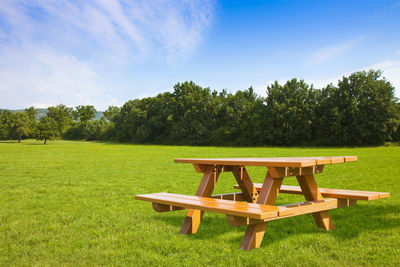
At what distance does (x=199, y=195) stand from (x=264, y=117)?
5391cm

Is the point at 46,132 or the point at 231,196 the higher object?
the point at 46,132

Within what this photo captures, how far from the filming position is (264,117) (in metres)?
57.2

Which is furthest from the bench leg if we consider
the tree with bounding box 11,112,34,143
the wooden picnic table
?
the tree with bounding box 11,112,34,143

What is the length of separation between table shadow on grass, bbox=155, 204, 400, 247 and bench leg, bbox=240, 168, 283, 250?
1.16 ft

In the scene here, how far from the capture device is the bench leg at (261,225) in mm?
3855

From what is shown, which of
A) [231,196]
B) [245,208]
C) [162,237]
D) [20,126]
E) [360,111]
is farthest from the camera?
[20,126]

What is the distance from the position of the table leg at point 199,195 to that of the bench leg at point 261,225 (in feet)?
3.22

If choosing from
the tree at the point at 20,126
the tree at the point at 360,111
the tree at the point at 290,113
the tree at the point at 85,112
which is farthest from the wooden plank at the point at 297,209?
the tree at the point at 85,112

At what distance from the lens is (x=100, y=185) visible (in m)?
9.96

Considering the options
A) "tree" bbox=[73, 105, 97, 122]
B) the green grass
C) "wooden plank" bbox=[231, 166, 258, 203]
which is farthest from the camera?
"tree" bbox=[73, 105, 97, 122]

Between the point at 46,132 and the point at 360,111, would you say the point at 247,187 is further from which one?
the point at 46,132

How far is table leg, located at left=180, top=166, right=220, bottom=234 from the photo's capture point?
468 cm

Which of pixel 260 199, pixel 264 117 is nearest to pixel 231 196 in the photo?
pixel 260 199

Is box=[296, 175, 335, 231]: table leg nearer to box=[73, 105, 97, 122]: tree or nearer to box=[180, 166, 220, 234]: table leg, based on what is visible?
box=[180, 166, 220, 234]: table leg
